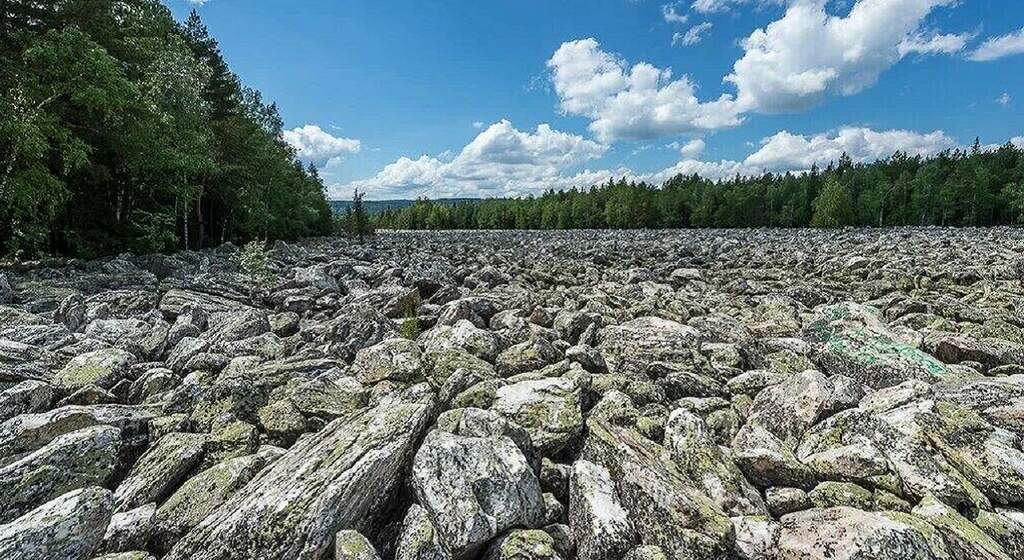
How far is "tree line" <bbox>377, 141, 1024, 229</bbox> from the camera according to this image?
299 ft

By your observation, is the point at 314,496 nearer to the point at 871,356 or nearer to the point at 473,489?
the point at 473,489

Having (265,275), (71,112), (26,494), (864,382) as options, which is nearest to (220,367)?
(26,494)

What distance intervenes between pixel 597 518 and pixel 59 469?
16.8 feet

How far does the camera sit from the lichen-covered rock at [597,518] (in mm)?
3955

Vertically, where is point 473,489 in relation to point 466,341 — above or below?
below

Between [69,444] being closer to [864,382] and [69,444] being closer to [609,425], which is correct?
[609,425]

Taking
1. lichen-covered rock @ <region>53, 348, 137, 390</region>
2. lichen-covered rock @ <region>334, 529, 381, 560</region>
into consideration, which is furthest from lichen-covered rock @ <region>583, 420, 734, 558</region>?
lichen-covered rock @ <region>53, 348, 137, 390</region>

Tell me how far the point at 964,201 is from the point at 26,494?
12404 centimetres

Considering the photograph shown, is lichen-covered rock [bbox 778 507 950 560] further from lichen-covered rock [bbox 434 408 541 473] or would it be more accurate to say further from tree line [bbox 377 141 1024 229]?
tree line [bbox 377 141 1024 229]

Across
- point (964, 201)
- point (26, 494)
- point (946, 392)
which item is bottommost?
point (26, 494)

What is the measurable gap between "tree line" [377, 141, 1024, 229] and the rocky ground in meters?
99.8

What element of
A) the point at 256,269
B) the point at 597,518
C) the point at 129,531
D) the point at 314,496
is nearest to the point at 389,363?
the point at 314,496

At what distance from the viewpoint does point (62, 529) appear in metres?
3.81

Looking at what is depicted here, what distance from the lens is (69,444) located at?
4.93 metres
